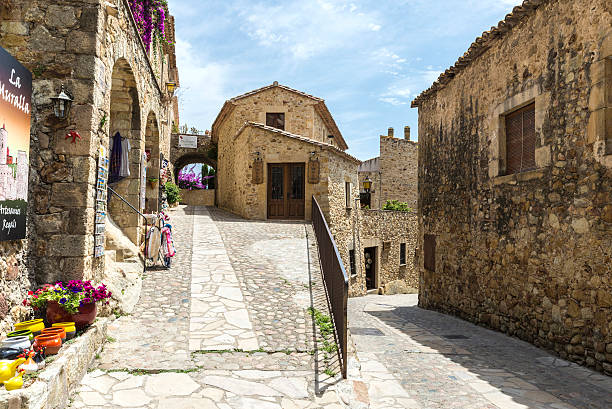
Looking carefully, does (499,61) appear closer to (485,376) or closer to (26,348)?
(485,376)

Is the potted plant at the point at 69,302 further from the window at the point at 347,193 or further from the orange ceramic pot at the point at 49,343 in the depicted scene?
the window at the point at 347,193

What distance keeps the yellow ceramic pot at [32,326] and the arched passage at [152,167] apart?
6740 millimetres

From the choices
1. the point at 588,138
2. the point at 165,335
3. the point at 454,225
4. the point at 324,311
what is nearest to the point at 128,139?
the point at 165,335

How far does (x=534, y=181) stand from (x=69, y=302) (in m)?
6.38

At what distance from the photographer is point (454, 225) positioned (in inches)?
339

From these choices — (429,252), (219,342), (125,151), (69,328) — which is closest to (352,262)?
(429,252)

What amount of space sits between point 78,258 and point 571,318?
20.7ft

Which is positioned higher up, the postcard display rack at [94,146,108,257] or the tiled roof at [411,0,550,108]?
the tiled roof at [411,0,550,108]

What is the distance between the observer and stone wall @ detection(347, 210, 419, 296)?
16.3 metres

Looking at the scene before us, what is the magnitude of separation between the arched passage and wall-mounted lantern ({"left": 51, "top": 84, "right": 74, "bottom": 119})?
549cm

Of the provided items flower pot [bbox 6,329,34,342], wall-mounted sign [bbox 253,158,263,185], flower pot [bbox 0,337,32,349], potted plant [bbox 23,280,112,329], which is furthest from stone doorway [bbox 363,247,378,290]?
flower pot [bbox 0,337,32,349]

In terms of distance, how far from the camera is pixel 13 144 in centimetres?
383

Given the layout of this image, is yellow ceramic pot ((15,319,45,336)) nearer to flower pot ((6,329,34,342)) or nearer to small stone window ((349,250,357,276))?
flower pot ((6,329,34,342))

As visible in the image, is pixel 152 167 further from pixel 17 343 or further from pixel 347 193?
pixel 17 343
